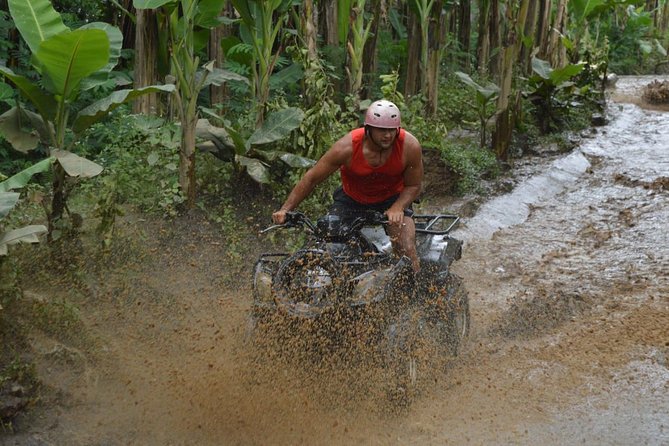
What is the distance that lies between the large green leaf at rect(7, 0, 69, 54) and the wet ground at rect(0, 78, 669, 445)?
2056mm

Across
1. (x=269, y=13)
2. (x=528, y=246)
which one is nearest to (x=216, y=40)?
(x=269, y=13)

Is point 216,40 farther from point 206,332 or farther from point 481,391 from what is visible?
point 481,391

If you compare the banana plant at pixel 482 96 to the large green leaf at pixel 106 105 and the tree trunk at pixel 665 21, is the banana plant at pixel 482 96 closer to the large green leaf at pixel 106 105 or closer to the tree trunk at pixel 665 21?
the large green leaf at pixel 106 105

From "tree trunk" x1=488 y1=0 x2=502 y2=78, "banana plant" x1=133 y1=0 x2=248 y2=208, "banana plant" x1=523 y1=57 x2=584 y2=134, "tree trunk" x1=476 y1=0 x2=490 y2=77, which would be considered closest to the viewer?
"banana plant" x1=133 y1=0 x2=248 y2=208

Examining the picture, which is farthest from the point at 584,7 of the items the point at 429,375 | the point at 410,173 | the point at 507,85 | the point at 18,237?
the point at 18,237

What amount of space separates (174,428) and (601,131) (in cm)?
1069

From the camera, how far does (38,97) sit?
6.16m

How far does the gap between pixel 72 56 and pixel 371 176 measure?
2414 mm

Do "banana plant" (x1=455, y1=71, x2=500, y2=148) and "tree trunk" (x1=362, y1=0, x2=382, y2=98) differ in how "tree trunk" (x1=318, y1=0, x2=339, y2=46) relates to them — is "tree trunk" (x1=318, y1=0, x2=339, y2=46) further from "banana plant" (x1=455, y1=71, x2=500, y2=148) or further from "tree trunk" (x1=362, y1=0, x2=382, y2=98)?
"banana plant" (x1=455, y1=71, x2=500, y2=148)

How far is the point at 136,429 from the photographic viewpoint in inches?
193

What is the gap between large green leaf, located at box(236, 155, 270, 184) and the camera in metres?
7.68

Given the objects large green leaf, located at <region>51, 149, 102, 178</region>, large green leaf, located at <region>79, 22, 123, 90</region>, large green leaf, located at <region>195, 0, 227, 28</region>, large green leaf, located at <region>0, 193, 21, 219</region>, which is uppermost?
large green leaf, located at <region>195, 0, 227, 28</region>

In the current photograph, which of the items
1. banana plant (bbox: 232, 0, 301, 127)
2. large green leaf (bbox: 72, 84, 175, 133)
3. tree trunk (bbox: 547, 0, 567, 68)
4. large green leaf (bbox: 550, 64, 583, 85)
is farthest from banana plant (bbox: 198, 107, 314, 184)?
tree trunk (bbox: 547, 0, 567, 68)

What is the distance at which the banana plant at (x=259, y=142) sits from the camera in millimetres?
7754
